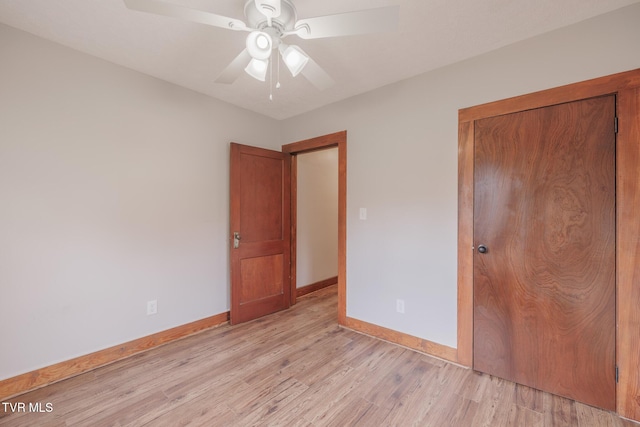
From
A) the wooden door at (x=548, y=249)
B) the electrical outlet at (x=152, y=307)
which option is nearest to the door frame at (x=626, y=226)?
the wooden door at (x=548, y=249)

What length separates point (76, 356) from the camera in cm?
198

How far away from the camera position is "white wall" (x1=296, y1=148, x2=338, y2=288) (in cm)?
379

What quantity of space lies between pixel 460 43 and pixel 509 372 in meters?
2.38

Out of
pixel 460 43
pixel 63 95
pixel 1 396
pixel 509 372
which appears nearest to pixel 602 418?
pixel 509 372

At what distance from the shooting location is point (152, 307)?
2.38 m

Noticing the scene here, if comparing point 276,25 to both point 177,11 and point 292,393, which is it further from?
point 292,393

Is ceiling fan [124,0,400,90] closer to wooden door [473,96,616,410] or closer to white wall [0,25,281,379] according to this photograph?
white wall [0,25,281,379]

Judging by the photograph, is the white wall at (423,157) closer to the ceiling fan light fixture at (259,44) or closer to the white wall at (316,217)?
the white wall at (316,217)

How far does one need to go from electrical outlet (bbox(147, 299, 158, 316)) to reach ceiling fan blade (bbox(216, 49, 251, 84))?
6.54ft

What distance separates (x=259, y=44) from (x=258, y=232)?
2.08 metres

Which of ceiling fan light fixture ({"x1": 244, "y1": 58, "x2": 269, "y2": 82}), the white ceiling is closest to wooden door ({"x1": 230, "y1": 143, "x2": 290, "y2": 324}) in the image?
the white ceiling

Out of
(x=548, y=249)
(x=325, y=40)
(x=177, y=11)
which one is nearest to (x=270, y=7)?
(x=177, y=11)

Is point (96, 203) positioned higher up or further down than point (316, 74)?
further down

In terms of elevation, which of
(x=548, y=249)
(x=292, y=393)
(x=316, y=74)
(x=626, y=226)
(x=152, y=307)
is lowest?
(x=292, y=393)
